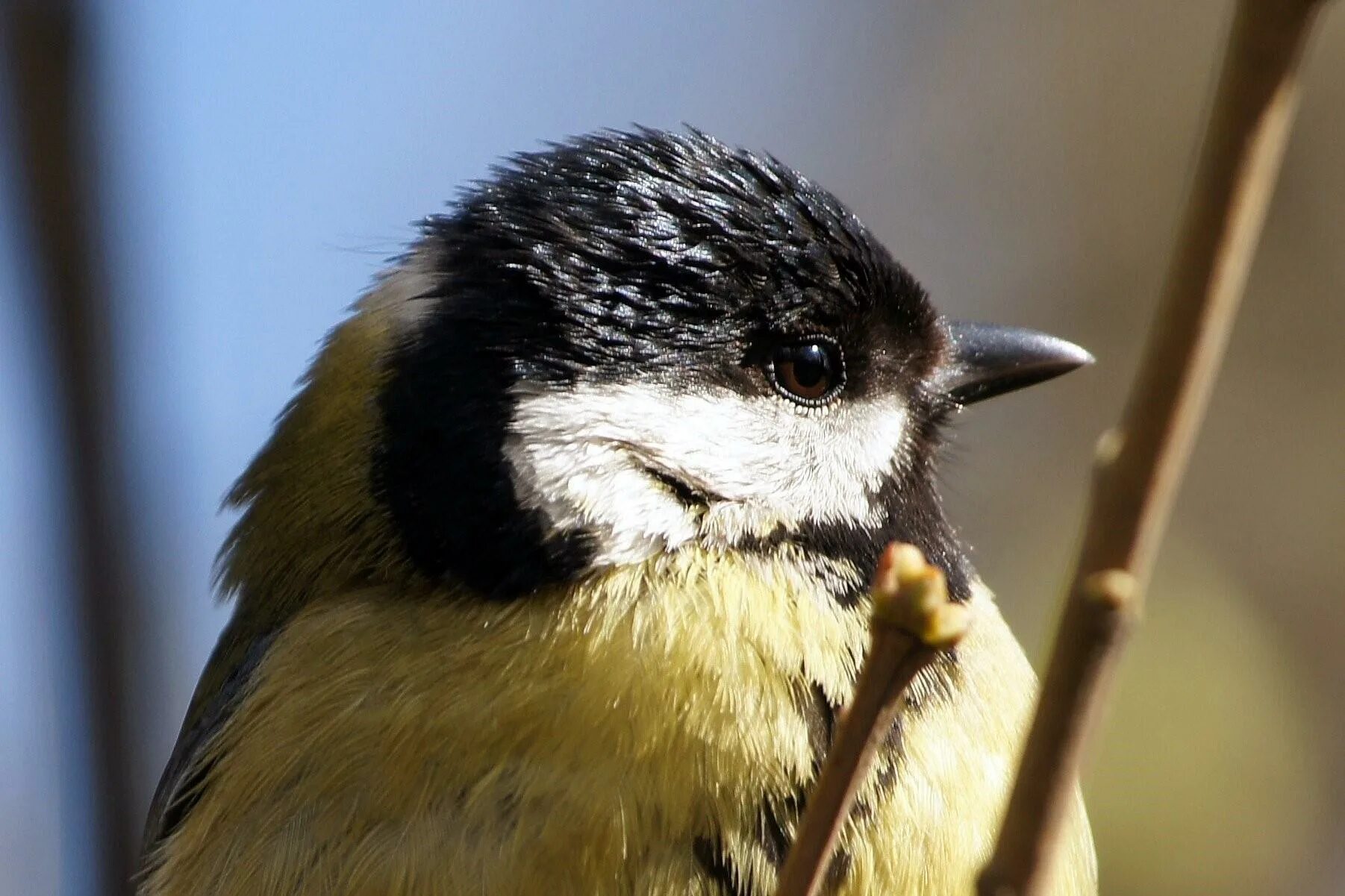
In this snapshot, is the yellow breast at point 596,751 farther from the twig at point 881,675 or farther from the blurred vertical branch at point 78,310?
the twig at point 881,675

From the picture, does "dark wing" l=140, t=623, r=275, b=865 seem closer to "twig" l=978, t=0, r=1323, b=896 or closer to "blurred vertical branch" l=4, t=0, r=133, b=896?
"blurred vertical branch" l=4, t=0, r=133, b=896

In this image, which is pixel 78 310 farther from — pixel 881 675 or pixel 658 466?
pixel 881 675

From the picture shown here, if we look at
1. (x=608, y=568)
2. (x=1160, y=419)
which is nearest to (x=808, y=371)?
(x=608, y=568)

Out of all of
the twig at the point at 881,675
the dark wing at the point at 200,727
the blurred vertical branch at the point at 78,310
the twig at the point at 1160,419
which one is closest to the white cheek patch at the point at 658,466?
the dark wing at the point at 200,727

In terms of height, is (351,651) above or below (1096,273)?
below

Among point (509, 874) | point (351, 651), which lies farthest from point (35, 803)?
point (509, 874)

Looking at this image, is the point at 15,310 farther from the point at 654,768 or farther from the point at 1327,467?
the point at 1327,467
